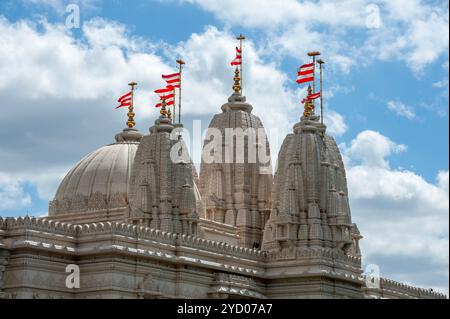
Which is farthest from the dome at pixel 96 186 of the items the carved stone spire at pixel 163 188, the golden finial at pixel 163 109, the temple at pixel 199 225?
the golden finial at pixel 163 109

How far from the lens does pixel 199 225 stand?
62.9 meters

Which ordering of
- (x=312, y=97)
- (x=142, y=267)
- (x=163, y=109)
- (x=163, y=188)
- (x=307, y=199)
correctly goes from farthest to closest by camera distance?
(x=312, y=97) → (x=307, y=199) → (x=163, y=109) → (x=163, y=188) → (x=142, y=267)

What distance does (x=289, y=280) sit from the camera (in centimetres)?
6256

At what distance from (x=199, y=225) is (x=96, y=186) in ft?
22.8

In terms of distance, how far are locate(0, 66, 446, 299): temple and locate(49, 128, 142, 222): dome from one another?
59mm

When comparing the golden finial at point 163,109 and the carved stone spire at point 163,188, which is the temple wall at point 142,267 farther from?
the golden finial at point 163,109

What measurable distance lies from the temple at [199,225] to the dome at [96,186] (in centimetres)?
6

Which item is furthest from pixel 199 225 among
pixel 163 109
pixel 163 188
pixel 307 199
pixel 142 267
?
pixel 142 267

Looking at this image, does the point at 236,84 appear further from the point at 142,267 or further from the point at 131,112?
the point at 142,267

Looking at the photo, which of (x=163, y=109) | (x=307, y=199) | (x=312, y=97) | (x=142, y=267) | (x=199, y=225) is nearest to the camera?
(x=142, y=267)

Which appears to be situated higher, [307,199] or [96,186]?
[96,186]

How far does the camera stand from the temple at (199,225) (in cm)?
5350

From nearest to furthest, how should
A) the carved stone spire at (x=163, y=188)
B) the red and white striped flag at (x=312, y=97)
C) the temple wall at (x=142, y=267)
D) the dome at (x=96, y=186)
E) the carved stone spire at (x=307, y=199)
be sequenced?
the temple wall at (x=142, y=267) < the carved stone spire at (x=163, y=188) < the carved stone spire at (x=307, y=199) < the dome at (x=96, y=186) < the red and white striped flag at (x=312, y=97)
